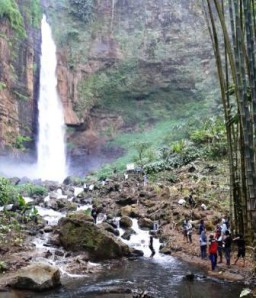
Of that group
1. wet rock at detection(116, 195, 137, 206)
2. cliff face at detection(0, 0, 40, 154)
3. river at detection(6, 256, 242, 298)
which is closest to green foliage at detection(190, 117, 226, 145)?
wet rock at detection(116, 195, 137, 206)

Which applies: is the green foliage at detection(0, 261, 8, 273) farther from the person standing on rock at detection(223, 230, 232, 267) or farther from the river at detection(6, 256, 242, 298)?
the person standing on rock at detection(223, 230, 232, 267)

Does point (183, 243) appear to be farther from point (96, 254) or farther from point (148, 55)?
point (148, 55)

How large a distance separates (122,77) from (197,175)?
20127 mm

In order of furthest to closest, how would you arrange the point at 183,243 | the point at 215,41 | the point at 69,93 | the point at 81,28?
the point at 81,28, the point at 69,93, the point at 183,243, the point at 215,41

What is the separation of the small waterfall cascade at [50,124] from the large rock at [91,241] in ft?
67.0

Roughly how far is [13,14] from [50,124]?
881 cm

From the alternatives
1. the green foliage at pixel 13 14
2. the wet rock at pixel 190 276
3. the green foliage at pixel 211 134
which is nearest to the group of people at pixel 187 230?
the wet rock at pixel 190 276

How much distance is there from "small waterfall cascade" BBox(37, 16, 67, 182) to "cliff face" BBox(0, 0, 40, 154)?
88 centimetres

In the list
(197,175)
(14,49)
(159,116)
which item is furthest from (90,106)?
(197,175)

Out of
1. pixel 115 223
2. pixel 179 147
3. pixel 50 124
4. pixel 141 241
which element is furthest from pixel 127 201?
pixel 50 124

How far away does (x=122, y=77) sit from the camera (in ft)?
136

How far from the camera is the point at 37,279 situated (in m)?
10.7

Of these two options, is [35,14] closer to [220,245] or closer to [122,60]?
[122,60]

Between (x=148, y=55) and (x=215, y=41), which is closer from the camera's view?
(x=215, y=41)
